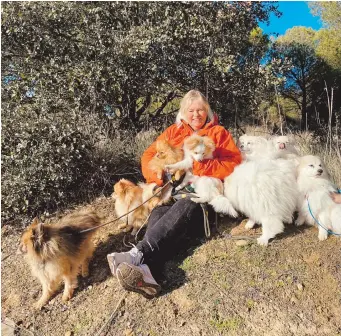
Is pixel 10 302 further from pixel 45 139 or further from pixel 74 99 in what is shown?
pixel 74 99

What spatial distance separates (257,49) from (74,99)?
12.4 feet

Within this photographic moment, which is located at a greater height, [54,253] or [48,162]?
[48,162]

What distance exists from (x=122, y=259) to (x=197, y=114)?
2001 millimetres

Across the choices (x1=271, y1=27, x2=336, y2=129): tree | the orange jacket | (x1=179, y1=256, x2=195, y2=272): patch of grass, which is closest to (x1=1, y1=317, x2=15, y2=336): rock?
(x1=179, y1=256, x2=195, y2=272): patch of grass

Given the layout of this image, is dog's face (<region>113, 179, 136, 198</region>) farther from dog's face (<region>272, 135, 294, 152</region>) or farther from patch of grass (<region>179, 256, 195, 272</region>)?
dog's face (<region>272, 135, 294, 152</region>)

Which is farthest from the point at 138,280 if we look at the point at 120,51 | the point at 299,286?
the point at 120,51

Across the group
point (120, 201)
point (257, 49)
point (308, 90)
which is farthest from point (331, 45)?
point (120, 201)

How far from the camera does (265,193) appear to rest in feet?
10.8

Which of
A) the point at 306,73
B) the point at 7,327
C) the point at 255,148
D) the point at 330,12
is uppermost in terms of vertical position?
the point at 330,12

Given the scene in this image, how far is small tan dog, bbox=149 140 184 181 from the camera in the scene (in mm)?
Answer: 3893

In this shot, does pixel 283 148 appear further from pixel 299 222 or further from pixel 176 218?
pixel 176 218

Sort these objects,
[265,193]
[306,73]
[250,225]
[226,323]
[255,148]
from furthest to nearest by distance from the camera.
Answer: [306,73]
[255,148]
[250,225]
[265,193]
[226,323]

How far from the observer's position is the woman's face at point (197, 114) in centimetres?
409

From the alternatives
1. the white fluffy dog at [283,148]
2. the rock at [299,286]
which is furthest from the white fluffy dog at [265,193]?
the rock at [299,286]
